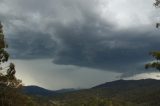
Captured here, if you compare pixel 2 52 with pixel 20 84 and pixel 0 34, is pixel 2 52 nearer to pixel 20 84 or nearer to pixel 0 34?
pixel 0 34

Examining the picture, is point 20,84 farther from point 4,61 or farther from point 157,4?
point 157,4

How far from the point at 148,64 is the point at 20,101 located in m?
23.4

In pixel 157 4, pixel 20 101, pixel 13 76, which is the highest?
pixel 157 4

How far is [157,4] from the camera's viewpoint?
39281 mm

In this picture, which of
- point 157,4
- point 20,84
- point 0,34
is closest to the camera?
point 157,4

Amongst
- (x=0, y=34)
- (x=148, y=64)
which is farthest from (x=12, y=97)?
(x=148, y=64)

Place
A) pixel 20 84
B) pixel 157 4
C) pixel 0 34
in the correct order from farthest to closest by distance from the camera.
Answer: pixel 20 84, pixel 0 34, pixel 157 4

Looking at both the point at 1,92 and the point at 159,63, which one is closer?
the point at 159,63

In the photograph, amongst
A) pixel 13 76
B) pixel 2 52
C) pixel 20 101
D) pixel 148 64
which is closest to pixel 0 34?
pixel 2 52

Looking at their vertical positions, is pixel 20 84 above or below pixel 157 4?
below

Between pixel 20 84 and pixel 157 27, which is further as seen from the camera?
pixel 20 84

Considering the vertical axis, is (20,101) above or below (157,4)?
below

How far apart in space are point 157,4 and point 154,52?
16.6ft

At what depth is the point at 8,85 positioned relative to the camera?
55.8 meters
